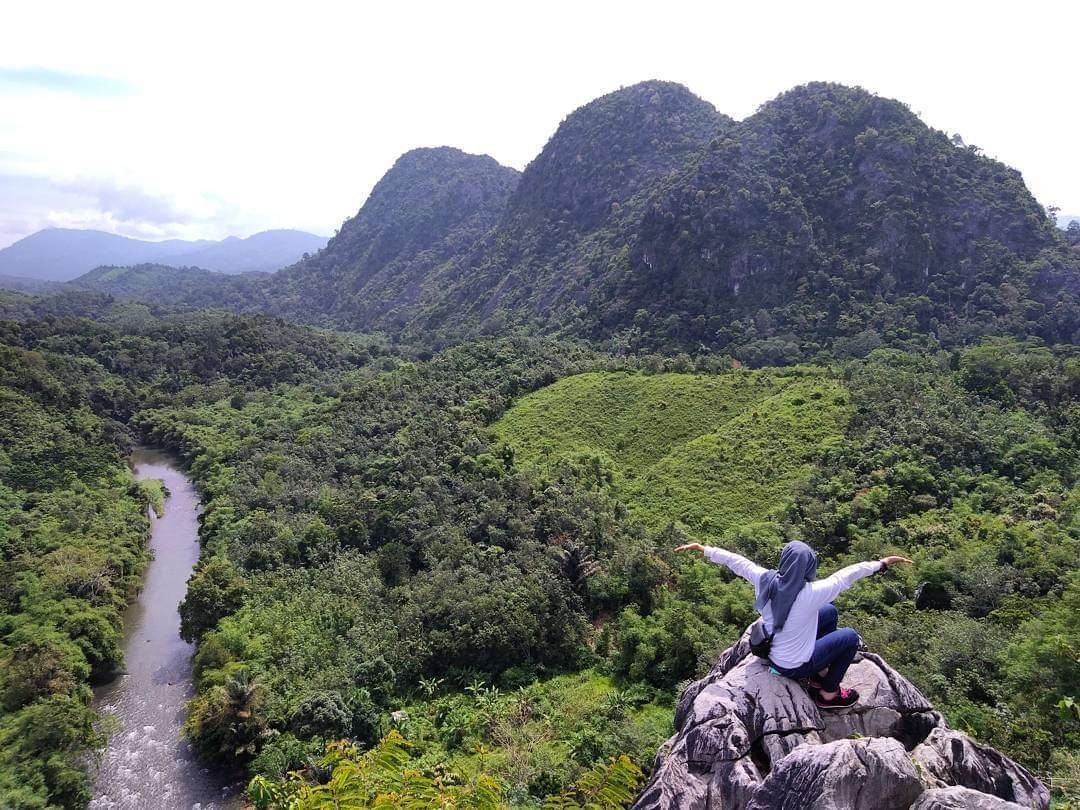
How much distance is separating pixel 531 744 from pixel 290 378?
2887 inches

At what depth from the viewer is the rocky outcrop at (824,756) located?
22.5 ft

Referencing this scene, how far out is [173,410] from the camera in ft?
237

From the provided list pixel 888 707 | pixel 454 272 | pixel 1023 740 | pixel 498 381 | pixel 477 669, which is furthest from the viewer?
pixel 454 272

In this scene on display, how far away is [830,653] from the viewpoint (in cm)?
806

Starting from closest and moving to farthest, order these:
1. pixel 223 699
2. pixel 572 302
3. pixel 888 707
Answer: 1. pixel 888 707
2. pixel 223 699
3. pixel 572 302

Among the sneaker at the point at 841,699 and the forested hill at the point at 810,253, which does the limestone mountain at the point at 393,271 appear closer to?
the forested hill at the point at 810,253

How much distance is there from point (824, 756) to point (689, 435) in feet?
138

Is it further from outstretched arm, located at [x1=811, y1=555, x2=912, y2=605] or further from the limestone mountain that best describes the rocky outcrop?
the limestone mountain

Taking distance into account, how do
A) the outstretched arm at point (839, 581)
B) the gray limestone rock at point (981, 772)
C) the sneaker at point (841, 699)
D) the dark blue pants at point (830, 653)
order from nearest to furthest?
the gray limestone rock at point (981, 772), the outstretched arm at point (839, 581), the dark blue pants at point (830, 653), the sneaker at point (841, 699)

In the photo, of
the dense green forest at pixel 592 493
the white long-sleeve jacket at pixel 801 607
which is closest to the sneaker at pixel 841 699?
the white long-sleeve jacket at pixel 801 607

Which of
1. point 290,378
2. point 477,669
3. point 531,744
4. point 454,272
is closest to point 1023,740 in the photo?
point 531,744

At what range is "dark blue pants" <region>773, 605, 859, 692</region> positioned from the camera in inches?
316

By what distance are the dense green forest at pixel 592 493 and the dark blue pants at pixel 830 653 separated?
2.34 metres

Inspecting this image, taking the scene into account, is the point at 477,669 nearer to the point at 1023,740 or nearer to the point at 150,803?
the point at 150,803
